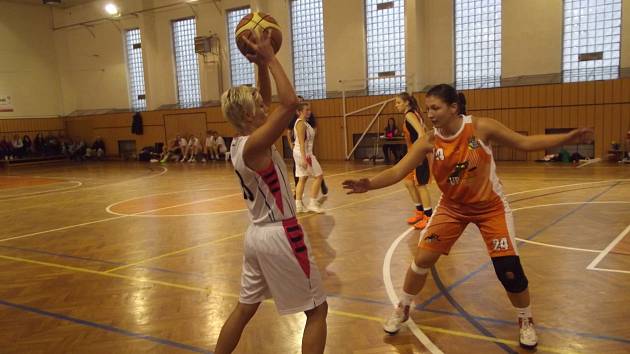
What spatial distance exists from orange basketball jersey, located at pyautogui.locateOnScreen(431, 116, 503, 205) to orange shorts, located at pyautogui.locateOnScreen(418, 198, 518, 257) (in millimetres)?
74

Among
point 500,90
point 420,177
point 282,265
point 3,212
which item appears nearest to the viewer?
point 282,265

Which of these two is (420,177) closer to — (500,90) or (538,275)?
(538,275)

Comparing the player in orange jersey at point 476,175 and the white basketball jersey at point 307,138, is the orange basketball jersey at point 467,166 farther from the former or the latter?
the white basketball jersey at point 307,138

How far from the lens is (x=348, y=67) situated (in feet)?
67.8

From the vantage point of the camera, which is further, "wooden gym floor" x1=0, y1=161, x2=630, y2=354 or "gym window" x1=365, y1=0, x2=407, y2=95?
"gym window" x1=365, y1=0, x2=407, y2=95

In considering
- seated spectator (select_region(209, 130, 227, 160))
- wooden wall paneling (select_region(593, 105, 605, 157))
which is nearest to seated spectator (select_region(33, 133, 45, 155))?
seated spectator (select_region(209, 130, 227, 160))

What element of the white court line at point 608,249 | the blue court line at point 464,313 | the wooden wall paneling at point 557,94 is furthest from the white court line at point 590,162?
the blue court line at point 464,313

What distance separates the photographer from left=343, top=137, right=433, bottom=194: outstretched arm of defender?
10.5 ft

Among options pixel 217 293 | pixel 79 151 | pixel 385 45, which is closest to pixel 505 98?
pixel 385 45

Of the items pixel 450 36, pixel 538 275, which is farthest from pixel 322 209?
pixel 450 36

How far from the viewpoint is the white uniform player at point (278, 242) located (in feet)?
8.73

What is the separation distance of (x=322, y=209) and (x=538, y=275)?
4752mm

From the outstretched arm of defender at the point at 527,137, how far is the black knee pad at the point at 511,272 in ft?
2.52

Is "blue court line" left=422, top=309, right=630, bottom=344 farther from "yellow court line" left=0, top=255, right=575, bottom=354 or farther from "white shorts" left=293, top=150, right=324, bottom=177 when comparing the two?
"white shorts" left=293, top=150, right=324, bottom=177
